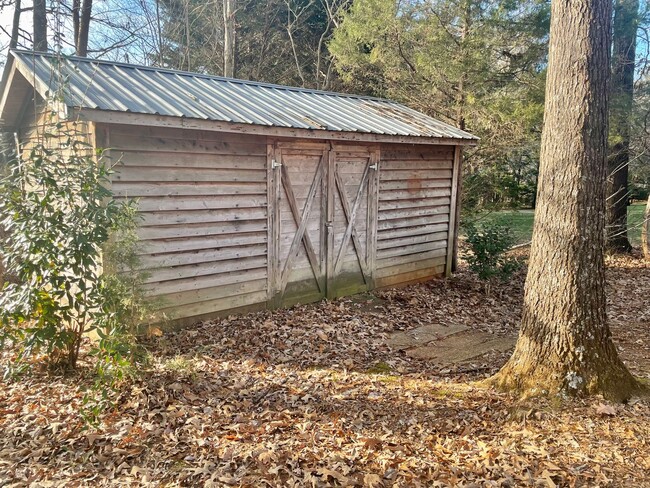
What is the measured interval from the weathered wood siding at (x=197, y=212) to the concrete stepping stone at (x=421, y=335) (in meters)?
2.04

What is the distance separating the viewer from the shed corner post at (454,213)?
32.8 feet

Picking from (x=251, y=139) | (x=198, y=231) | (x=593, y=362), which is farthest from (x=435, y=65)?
(x=593, y=362)

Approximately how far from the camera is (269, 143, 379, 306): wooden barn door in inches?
294

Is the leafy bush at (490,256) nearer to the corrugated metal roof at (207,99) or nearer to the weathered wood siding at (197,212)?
the corrugated metal roof at (207,99)

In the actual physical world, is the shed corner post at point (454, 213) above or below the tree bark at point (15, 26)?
below

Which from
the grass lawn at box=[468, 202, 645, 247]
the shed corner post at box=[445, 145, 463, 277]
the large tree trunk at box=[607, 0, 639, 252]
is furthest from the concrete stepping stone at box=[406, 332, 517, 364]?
the grass lawn at box=[468, 202, 645, 247]

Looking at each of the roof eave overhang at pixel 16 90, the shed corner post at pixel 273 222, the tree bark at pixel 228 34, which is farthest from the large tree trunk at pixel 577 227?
the tree bark at pixel 228 34

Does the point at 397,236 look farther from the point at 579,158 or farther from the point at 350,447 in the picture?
the point at 350,447

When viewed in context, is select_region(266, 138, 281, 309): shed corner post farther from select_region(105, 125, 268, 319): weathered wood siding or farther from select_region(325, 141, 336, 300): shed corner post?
select_region(325, 141, 336, 300): shed corner post

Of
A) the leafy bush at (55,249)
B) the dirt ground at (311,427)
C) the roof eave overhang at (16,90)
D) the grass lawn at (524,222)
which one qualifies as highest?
the roof eave overhang at (16,90)

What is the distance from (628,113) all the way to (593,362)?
28.3 feet

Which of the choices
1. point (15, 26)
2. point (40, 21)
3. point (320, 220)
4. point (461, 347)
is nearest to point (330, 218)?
point (320, 220)

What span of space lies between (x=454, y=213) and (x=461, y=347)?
14.1 ft

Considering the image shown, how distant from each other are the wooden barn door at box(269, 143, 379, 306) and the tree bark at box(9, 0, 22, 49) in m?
8.87
